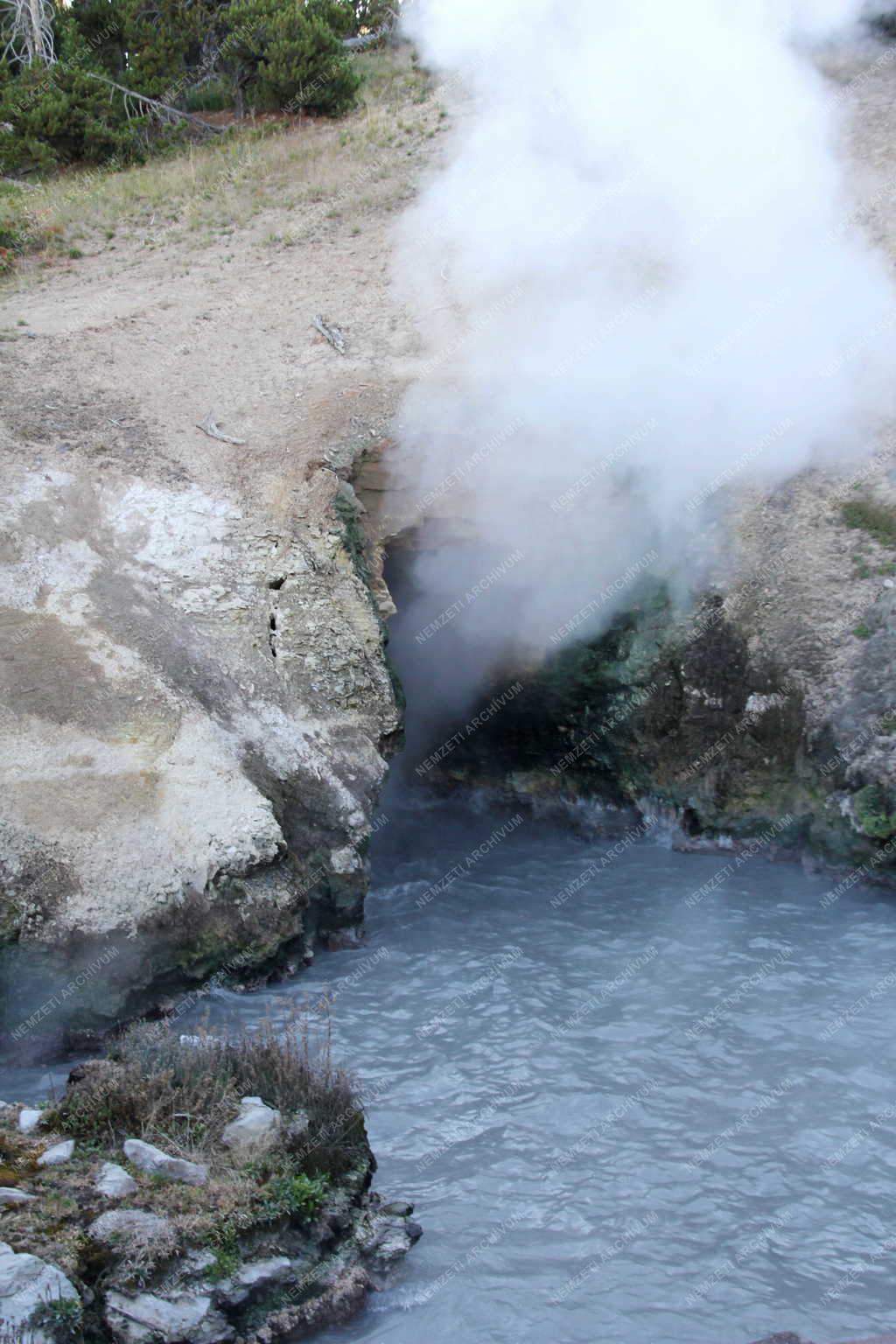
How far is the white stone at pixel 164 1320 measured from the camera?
15.8ft

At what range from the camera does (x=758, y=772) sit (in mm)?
10727

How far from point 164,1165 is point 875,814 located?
651cm

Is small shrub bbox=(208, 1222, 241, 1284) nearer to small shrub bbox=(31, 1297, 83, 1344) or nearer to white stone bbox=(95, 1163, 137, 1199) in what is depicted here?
white stone bbox=(95, 1163, 137, 1199)

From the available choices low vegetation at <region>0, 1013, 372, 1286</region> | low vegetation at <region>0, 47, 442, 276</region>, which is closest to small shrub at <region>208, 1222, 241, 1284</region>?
low vegetation at <region>0, 1013, 372, 1286</region>

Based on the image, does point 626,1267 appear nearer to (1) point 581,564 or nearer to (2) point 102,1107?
(2) point 102,1107

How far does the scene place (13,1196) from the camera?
5.18 meters

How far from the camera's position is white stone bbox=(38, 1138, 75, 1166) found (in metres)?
5.53

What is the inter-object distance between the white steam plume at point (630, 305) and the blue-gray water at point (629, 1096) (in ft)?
11.2

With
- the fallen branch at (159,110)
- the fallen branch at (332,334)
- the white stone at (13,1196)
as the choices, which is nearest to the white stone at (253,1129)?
the white stone at (13,1196)

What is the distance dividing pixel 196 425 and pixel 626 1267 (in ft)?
29.5

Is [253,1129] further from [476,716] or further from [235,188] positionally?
[235,188]

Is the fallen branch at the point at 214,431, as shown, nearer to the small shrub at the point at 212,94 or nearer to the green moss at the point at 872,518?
the green moss at the point at 872,518

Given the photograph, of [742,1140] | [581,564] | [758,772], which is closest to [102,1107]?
[742,1140]

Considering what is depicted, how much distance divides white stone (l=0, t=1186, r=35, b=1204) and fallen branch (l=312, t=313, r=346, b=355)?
33.6ft
